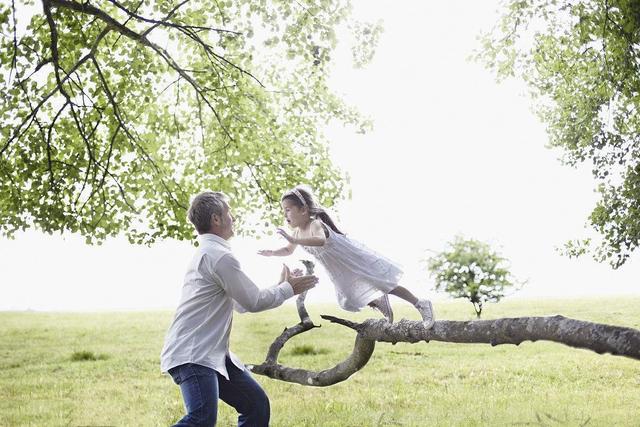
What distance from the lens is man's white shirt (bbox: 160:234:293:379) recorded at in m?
4.74

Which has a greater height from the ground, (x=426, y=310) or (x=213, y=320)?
(x=426, y=310)

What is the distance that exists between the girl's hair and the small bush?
1375 centimetres

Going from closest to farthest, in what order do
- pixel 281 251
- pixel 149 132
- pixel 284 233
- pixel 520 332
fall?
pixel 520 332, pixel 284 233, pixel 281 251, pixel 149 132

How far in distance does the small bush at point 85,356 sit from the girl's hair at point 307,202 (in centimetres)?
1375

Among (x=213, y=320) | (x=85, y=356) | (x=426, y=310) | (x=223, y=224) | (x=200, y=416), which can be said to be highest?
(x=223, y=224)

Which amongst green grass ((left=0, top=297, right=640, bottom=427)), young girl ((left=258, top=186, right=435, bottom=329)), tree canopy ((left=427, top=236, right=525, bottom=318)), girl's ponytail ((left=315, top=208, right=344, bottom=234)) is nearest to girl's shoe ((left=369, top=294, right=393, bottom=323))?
young girl ((left=258, top=186, right=435, bottom=329))

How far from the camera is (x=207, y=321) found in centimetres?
486

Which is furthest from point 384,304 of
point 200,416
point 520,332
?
point 200,416

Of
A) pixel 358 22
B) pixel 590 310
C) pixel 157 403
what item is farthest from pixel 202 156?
pixel 590 310

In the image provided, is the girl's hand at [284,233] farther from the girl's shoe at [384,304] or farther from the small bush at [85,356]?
the small bush at [85,356]

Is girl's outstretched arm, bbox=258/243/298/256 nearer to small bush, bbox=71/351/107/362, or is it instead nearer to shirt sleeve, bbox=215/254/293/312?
shirt sleeve, bbox=215/254/293/312

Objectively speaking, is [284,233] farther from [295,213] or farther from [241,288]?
[241,288]

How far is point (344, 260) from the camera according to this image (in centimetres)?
790

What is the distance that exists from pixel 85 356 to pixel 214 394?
16.3m
